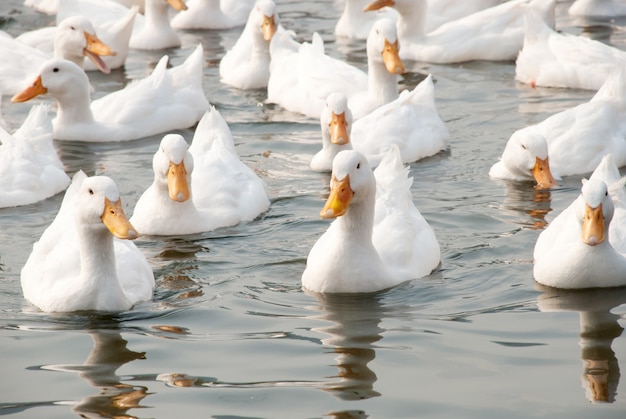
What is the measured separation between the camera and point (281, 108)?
46.1ft

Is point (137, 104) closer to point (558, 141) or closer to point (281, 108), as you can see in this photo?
point (281, 108)

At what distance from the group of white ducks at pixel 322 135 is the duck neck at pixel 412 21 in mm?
25

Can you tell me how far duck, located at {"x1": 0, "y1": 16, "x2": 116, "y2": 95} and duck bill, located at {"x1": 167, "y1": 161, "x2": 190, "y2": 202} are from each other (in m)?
5.10

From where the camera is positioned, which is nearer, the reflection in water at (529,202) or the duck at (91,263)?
the duck at (91,263)

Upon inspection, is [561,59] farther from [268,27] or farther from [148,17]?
[148,17]

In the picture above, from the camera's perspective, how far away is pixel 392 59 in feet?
42.0

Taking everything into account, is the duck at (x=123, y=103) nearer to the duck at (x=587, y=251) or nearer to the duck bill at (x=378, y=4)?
the duck bill at (x=378, y=4)

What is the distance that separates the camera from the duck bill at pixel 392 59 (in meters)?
12.8

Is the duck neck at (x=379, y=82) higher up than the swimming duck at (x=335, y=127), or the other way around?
the duck neck at (x=379, y=82)

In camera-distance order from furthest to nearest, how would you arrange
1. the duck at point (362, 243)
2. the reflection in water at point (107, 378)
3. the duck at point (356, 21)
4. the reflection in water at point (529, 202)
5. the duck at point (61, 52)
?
the duck at point (356, 21) < the duck at point (61, 52) < the reflection in water at point (529, 202) < the duck at point (362, 243) < the reflection in water at point (107, 378)

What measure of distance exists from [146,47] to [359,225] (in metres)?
8.94

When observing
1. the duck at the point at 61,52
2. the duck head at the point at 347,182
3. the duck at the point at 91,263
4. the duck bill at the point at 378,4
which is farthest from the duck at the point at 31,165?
the duck bill at the point at 378,4

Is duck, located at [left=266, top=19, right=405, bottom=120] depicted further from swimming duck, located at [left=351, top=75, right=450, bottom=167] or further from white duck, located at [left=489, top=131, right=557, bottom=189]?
white duck, located at [left=489, top=131, right=557, bottom=189]

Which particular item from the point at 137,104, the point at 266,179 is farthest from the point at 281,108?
the point at 266,179
